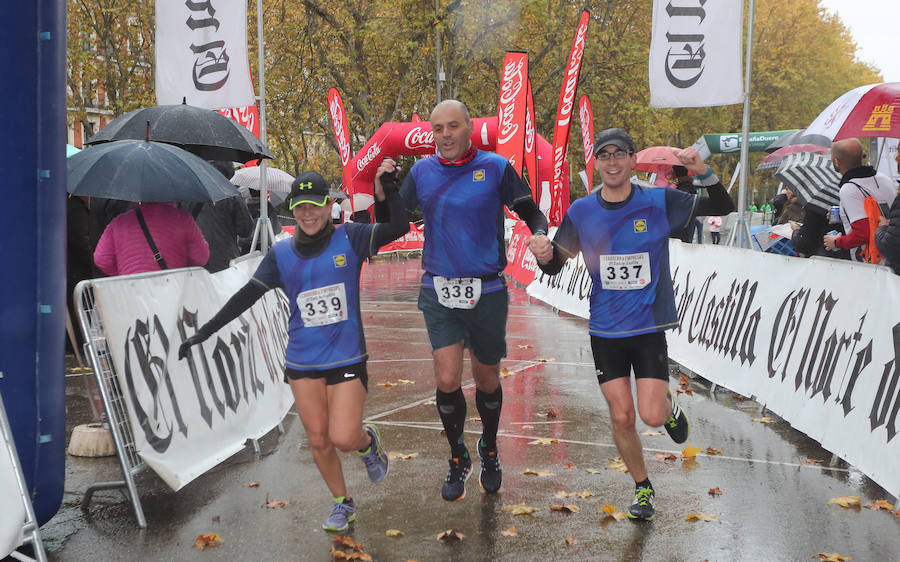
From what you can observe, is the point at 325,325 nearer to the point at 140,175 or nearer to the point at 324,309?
the point at 324,309

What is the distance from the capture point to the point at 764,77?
53281 millimetres

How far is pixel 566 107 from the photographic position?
17781 mm

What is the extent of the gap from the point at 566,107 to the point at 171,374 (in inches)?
510

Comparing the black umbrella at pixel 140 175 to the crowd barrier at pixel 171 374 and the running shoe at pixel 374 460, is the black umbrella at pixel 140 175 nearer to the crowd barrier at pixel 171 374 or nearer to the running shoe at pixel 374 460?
the crowd barrier at pixel 171 374

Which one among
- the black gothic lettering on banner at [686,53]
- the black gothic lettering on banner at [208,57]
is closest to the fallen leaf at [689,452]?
the black gothic lettering on banner at [686,53]

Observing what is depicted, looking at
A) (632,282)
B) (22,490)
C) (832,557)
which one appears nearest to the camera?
(22,490)

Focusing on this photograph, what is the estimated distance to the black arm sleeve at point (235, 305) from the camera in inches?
213

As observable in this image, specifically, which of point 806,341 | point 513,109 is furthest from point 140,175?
point 513,109

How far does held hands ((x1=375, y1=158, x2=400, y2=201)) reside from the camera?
546 cm

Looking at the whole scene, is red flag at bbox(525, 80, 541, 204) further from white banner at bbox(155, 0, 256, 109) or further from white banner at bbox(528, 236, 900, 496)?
white banner at bbox(155, 0, 256, 109)

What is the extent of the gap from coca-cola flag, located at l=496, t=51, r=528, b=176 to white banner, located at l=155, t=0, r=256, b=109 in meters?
6.63

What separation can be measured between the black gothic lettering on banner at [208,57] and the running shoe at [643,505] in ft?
24.1

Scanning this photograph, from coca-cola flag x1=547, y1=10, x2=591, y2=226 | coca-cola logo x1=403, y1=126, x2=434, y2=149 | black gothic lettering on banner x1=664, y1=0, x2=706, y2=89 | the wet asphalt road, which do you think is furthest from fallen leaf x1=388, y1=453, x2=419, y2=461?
coca-cola logo x1=403, y1=126, x2=434, y2=149

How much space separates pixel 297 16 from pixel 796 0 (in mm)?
29652
